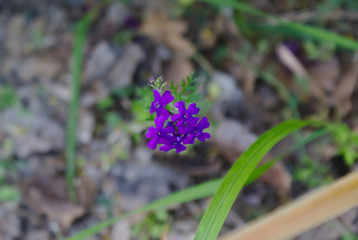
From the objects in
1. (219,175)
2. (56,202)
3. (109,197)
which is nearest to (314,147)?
(219,175)

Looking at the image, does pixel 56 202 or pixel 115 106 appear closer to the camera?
pixel 56 202

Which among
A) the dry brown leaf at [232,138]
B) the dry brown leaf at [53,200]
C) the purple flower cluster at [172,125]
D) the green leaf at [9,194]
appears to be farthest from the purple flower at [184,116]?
the green leaf at [9,194]

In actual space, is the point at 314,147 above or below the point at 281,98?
below

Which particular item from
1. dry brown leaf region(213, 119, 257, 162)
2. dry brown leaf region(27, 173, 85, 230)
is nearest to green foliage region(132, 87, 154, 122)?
dry brown leaf region(213, 119, 257, 162)

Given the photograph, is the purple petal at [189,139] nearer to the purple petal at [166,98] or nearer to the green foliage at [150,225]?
the purple petal at [166,98]

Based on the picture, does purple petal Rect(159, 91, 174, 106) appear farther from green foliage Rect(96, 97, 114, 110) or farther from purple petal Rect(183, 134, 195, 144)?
green foliage Rect(96, 97, 114, 110)

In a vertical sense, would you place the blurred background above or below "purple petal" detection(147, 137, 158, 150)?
above

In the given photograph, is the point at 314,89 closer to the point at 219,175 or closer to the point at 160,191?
the point at 219,175
